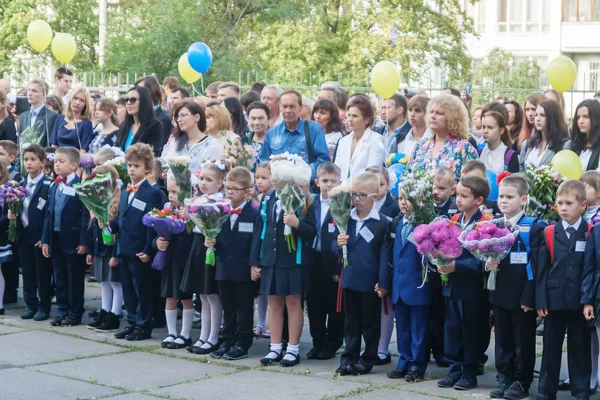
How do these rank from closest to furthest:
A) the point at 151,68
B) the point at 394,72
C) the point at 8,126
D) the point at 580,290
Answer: the point at 580,290 → the point at 394,72 → the point at 8,126 → the point at 151,68

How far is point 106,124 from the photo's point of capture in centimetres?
1143

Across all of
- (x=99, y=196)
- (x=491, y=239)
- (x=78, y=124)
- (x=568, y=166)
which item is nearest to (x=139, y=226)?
(x=99, y=196)

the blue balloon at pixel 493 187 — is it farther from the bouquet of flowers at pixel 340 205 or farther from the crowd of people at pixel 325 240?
the bouquet of flowers at pixel 340 205

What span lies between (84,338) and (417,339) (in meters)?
3.39

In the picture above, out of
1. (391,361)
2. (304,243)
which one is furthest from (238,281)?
(391,361)

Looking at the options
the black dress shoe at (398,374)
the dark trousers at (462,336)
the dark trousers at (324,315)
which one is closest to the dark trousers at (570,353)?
the dark trousers at (462,336)

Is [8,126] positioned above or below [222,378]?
above

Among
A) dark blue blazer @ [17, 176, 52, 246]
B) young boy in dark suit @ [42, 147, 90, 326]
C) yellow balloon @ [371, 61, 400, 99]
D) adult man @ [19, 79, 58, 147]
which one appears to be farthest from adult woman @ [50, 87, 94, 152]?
yellow balloon @ [371, 61, 400, 99]

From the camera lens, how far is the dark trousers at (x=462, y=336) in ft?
25.4

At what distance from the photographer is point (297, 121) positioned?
9.75 m

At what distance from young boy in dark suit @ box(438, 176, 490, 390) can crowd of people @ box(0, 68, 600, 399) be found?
0.01 m

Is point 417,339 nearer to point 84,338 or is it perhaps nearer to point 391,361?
point 391,361

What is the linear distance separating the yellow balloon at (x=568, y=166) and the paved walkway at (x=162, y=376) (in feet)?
5.46

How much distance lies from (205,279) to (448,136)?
97.6 inches
